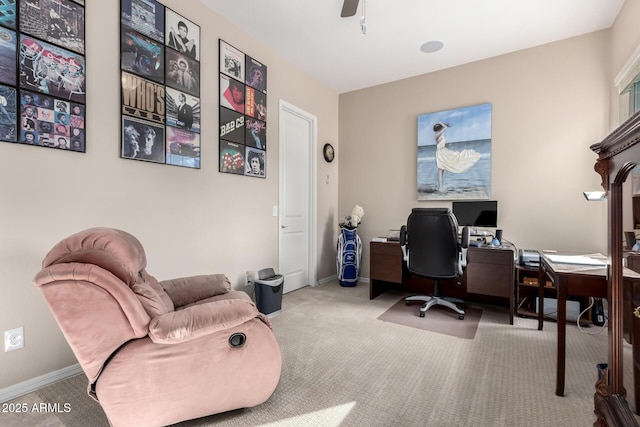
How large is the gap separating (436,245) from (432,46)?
2.22 meters

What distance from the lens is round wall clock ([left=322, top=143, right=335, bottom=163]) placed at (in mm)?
4434

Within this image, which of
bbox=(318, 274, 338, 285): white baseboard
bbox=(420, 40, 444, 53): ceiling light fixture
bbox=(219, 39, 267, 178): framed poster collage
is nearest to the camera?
bbox=(219, 39, 267, 178): framed poster collage

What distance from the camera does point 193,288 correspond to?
2104mm

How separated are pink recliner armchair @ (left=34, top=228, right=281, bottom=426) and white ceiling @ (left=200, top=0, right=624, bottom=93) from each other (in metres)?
2.59

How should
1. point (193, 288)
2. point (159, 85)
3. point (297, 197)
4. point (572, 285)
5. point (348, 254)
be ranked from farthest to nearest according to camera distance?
point (348, 254), point (297, 197), point (159, 85), point (193, 288), point (572, 285)

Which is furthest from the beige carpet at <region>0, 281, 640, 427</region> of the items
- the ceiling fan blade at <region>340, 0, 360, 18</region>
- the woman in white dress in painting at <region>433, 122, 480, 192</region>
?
the ceiling fan blade at <region>340, 0, 360, 18</region>

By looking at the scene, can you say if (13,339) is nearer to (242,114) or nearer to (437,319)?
(242,114)

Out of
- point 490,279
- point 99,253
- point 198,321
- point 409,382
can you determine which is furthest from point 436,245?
point 99,253

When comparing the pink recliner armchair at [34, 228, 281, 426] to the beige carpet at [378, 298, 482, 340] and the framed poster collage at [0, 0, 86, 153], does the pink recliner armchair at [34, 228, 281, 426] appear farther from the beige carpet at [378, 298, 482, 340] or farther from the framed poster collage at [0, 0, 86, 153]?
the beige carpet at [378, 298, 482, 340]

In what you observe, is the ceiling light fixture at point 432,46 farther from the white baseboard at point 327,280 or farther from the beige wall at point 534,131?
the white baseboard at point 327,280

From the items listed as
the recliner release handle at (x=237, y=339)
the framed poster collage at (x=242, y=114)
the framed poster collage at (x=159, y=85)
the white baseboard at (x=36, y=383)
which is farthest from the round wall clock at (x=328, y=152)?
the white baseboard at (x=36, y=383)

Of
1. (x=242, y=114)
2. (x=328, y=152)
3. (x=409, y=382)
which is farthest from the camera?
(x=328, y=152)

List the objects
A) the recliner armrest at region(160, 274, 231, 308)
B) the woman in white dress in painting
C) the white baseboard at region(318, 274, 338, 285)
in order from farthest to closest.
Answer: the white baseboard at region(318, 274, 338, 285) → the woman in white dress in painting → the recliner armrest at region(160, 274, 231, 308)

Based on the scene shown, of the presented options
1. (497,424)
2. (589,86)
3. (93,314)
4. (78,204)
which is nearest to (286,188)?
(78,204)
